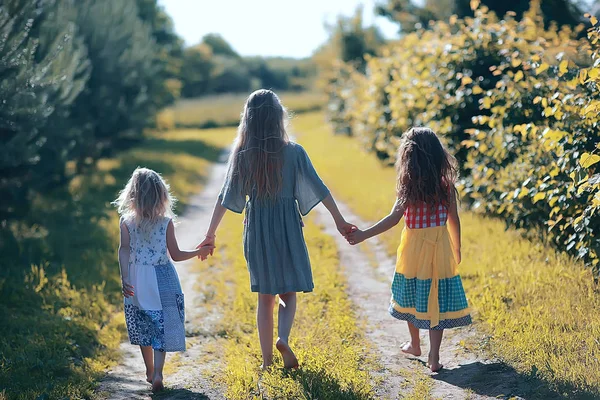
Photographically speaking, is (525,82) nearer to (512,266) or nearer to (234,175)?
(512,266)

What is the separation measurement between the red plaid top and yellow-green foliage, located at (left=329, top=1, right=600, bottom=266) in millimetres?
1172

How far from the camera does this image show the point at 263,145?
5160 millimetres

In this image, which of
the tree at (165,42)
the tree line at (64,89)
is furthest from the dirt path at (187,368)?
the tree at (165,42)

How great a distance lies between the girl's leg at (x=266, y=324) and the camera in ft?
17.3

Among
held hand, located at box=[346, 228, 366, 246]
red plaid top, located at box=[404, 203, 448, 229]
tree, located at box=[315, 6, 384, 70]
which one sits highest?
tree, located at box=[315, 6, 384, 70]

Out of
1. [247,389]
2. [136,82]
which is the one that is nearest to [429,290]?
[247,389]

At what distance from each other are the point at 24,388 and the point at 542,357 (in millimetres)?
3800

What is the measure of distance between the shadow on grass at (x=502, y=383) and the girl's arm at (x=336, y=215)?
4.25 feet

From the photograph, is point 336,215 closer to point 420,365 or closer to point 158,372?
point 420,365

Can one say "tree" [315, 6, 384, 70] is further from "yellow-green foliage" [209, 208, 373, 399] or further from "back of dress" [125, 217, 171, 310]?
"back of dress" [125, 217, 171, 310]

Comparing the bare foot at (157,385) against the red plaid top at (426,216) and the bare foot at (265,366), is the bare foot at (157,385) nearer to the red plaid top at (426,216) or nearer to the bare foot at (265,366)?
the bare foot at (265,366)

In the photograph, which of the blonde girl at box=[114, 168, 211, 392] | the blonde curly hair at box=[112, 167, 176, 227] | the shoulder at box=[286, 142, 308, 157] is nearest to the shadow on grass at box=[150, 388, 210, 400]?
the blonde girl at box=[114, 168, 211, 392]

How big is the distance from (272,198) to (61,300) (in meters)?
3.60

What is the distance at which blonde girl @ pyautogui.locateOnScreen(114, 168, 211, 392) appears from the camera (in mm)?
5219
